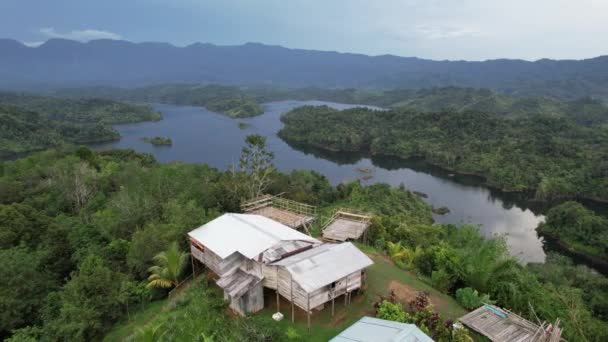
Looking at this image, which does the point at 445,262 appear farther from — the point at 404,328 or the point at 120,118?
the point at 120,118

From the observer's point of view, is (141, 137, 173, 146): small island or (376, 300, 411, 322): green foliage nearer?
(376, 300, 411, 322): green foliage

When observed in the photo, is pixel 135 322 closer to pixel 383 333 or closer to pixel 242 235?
pixel 242 235

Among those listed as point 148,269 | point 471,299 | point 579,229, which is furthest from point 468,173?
point 148,269

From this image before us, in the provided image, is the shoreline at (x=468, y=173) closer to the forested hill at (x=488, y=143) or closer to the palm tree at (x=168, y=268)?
the forested hill at (x=488, y=143)

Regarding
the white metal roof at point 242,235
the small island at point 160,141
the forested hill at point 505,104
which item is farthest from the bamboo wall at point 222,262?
the forested hill at point 505,104

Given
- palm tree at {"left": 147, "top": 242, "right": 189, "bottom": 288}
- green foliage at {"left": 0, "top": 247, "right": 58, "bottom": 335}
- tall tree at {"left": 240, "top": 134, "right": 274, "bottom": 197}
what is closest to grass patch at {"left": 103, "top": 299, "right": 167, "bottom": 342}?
palm tree at {"left": 147, "top": 242, "right": 189, "bottom": 288}

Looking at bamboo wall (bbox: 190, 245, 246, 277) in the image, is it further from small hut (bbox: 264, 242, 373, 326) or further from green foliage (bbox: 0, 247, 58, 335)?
green foliage (bbox: 0, 247, 58, 335)

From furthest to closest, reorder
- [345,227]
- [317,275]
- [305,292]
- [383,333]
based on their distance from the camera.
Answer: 1. [345,227]
2. [317,275]
3. [305,292]
4. [383,333]
